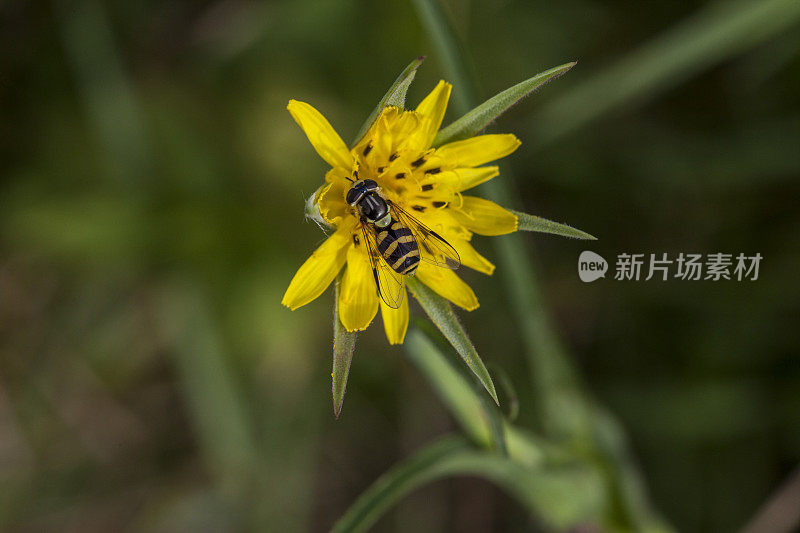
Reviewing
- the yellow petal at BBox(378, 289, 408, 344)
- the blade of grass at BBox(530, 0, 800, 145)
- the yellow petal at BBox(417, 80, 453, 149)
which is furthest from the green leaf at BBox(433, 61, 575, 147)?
the blade of grass at BBox(530, 0, 800, 145)

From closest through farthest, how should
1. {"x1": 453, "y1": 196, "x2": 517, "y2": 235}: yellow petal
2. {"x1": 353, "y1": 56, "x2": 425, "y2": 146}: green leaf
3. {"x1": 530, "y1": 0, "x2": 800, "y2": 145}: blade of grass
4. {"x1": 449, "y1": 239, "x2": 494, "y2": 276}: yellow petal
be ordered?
{"x1": 353, "y1": 56, "x2": 425, "y2": 146}: green leaf
{"x1": 453, "y1": 196, "x2": 517, "y2": 235}: yellow petal
{"x1": 449, "y1": 239, "x2": 494, "y2": 276}: yellow petal
{"x1": 530, "y1": 0, "x2": 800, "y2": 145}: blade of grass

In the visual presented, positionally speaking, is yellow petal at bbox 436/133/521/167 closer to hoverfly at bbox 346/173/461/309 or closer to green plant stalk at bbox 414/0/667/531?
hoverfly at bbox 346/173/461/309

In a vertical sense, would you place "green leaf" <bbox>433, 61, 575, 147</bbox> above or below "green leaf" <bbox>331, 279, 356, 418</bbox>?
above

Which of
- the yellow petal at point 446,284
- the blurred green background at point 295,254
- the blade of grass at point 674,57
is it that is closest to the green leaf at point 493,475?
the yellow petal at point 446,284

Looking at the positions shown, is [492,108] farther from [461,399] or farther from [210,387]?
[210,387]

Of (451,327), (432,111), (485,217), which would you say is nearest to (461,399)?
(451,327)

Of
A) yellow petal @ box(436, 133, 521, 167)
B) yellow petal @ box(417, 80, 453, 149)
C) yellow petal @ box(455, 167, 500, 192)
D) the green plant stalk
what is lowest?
the green plant stalk

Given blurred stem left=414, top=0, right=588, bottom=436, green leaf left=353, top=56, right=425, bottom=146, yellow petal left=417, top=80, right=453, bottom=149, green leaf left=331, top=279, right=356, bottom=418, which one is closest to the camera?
green leaf left=331, top=279, right=356, bottom=418

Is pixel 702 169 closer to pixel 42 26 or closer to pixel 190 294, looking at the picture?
pixel 190 294
